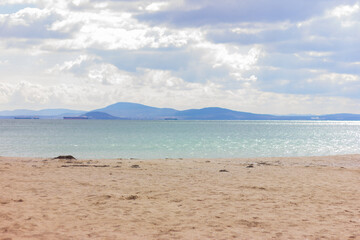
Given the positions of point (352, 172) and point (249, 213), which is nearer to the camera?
point (249, 213)

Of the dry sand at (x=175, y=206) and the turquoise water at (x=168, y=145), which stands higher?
the dry sand at (x=175, y=206)

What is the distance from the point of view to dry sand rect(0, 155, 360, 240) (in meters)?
7.77

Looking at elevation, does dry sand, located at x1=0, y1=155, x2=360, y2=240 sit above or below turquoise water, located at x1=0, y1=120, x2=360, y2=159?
above

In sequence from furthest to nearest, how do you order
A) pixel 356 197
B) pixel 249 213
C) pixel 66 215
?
pixel 356 197, pixel 249 213, pixel 66 215

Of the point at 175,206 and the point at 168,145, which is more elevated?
the point at 175,206

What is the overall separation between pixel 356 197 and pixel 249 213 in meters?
4.55

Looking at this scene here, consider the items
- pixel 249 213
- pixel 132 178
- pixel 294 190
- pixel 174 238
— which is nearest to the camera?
pixel 174 238

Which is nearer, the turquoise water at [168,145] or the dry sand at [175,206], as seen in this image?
the dry sand at [175,206]

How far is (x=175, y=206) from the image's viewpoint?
10102 millimetres

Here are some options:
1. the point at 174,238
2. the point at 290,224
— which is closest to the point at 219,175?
the point at 290,224

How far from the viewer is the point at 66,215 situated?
8836mm

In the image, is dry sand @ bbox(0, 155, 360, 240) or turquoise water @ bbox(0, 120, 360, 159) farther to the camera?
turquoise water @ bbox(0, 120, 360, 159)

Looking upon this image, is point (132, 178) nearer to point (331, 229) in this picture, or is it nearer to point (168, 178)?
point (168, 178)

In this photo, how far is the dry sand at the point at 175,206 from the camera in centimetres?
777
